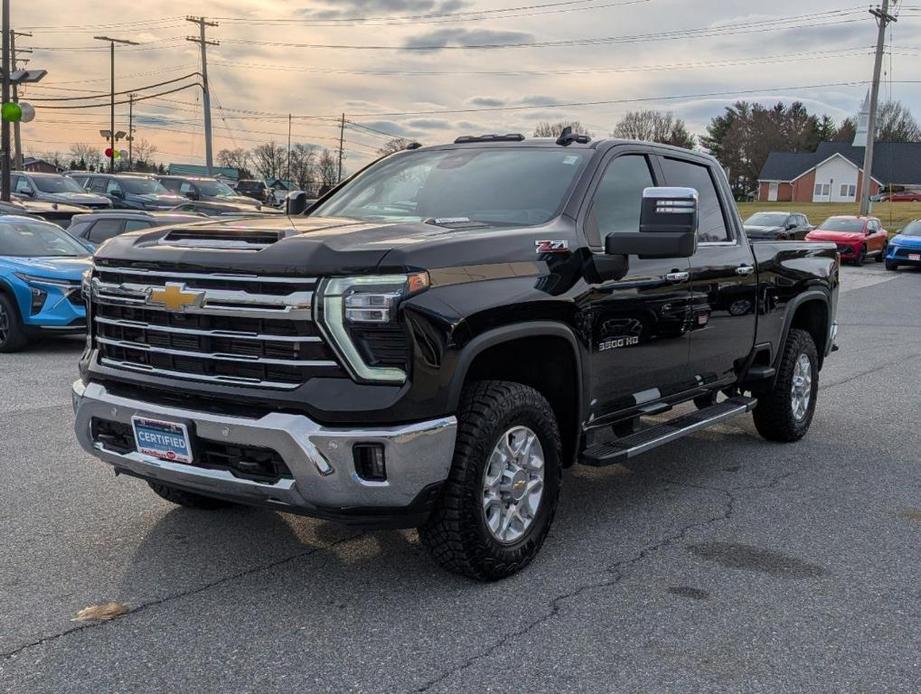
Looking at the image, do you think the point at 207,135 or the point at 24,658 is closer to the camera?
the point at 24,658

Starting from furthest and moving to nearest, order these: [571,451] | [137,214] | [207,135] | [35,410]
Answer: [207,135] → [137,214] → [35,410] → [571,451]

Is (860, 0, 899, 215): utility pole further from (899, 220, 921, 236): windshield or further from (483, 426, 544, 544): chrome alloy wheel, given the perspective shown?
(483, 426, 544, 544): chrome alloy wheel

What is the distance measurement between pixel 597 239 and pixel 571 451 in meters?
1.05

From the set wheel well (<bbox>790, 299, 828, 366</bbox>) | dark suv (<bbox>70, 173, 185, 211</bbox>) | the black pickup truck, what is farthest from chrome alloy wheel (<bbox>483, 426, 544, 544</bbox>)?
dark suv (<bbox>70, 173, 185, 211</bbox>)

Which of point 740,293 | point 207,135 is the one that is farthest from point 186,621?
point 207,135

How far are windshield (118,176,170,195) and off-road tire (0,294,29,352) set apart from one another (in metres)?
14.6

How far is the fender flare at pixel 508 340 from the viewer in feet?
12.3

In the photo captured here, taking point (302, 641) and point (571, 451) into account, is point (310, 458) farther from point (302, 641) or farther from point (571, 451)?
point (571, 451)

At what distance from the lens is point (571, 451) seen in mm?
4621

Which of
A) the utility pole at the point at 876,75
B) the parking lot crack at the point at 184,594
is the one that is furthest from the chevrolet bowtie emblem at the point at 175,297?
the utility pole at the point at 876,75

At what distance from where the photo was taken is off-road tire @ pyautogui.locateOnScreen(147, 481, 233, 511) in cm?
485

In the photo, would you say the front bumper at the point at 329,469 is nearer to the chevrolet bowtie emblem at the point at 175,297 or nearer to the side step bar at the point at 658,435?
the chevrolet bowtie emblem at the point at 175,297

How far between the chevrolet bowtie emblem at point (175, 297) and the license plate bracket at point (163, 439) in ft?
1.55

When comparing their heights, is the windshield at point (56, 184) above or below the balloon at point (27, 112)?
below
